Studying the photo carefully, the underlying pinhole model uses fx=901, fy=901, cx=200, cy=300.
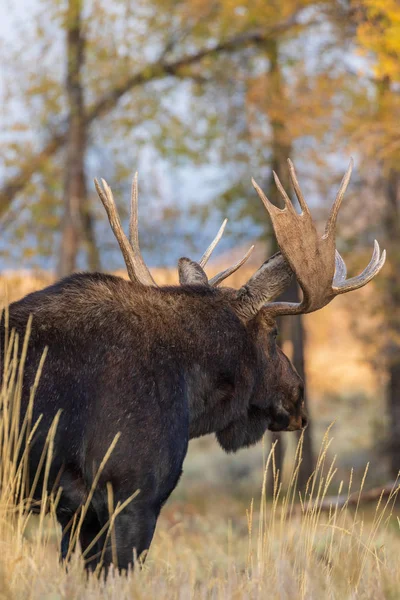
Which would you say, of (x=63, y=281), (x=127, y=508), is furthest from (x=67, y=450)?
(x=63, y=281)

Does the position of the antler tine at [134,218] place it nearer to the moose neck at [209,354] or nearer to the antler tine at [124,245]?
the antler tine at [124,245]

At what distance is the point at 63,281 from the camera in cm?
479

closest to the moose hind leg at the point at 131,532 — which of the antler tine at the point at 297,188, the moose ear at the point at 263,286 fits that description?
the moose ear at the point at 263,286

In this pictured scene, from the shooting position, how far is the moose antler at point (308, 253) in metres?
5.16

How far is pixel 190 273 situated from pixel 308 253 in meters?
0.81

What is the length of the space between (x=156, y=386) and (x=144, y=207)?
922 cm

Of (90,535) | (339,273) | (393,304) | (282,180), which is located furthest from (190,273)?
(393,304)

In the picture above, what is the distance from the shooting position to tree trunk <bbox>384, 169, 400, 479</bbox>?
12578 millimetres

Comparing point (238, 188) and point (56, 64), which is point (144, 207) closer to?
point (238, 188)

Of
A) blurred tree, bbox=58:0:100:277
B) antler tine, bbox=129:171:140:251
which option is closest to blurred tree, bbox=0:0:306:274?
blurred tree, bbox=58:0:100:277

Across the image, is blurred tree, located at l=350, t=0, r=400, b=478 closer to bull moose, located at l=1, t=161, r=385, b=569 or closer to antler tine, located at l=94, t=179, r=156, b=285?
bull moose, located at l=1, t=161, r=385, b=569

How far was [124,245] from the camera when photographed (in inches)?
214

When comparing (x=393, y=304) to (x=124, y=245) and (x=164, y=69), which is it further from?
(x=124, y=245)

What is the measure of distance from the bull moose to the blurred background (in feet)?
19.7
